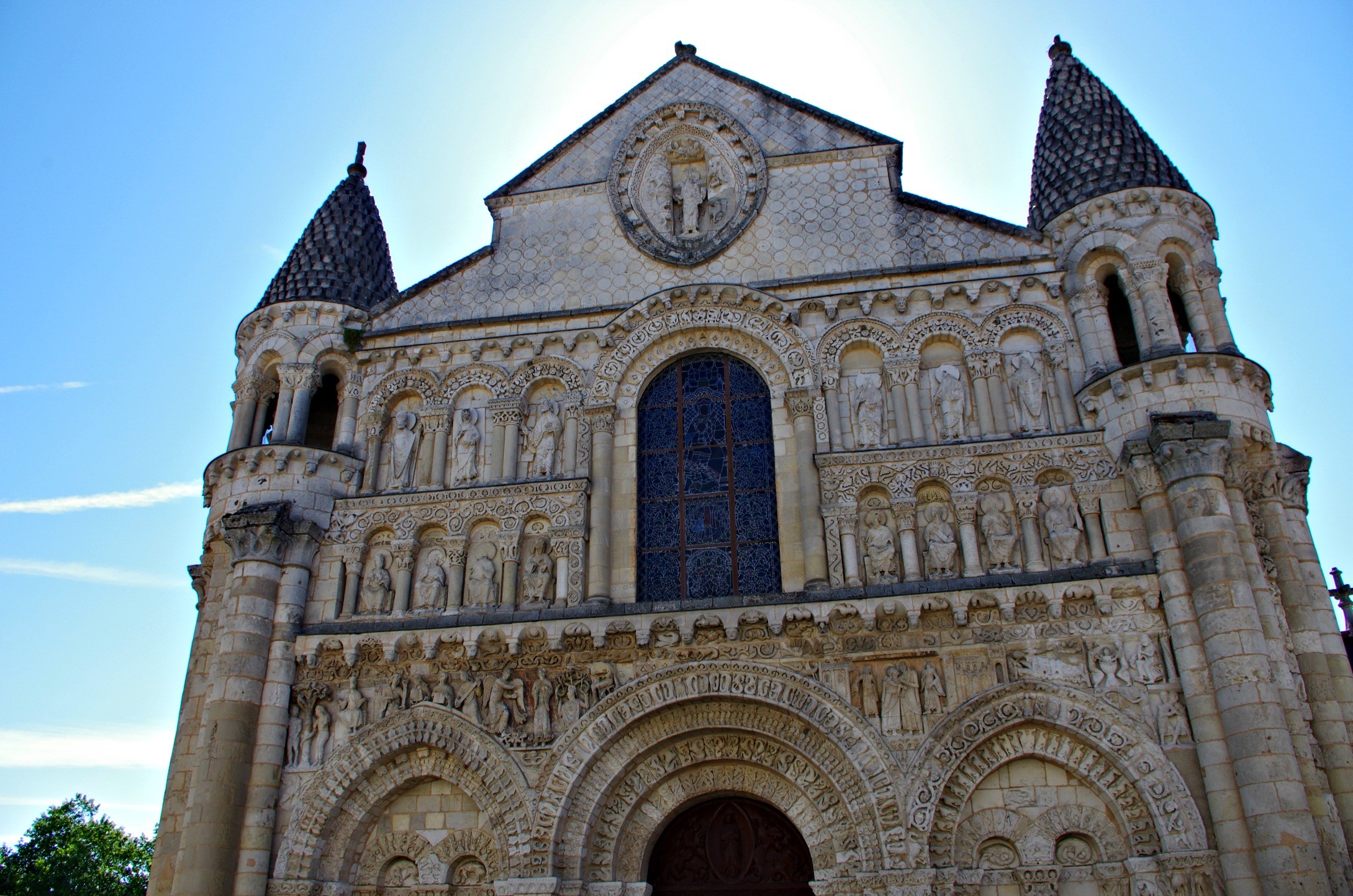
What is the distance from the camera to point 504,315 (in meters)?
15.2

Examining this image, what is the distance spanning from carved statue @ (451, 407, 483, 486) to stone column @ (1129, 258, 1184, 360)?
8.82 m

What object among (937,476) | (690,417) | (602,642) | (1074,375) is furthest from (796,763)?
(1074,375)

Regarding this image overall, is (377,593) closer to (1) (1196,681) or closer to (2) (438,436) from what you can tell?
(2) (438,436)

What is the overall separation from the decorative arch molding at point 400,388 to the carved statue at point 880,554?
651cm

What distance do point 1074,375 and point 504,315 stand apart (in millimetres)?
8013

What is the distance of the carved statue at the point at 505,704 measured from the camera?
40.0 feet

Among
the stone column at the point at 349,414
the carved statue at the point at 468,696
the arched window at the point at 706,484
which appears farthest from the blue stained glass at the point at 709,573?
Answer: the stone column at the point at 349,414

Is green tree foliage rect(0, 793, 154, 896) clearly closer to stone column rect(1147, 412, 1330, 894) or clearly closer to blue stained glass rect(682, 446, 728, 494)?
blue stained glass rect(682, 446, 728, 494)

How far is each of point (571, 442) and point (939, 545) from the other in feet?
16.7

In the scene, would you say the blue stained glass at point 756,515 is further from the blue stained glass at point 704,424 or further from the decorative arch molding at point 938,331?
the decorative arch molding at point 938,331

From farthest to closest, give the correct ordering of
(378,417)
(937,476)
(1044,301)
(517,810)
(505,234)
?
(505,234) → (378,417) → (1044,301) → (937,476) → (517,810)

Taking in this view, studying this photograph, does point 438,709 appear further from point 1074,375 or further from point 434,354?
point 1074,375

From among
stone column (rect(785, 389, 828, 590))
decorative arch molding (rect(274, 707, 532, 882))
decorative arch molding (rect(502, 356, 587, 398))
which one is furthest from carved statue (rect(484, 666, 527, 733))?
decorative arch molding (rect(502, 356, 587, 398))

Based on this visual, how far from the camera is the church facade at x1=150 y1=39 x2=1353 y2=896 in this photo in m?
11.0
